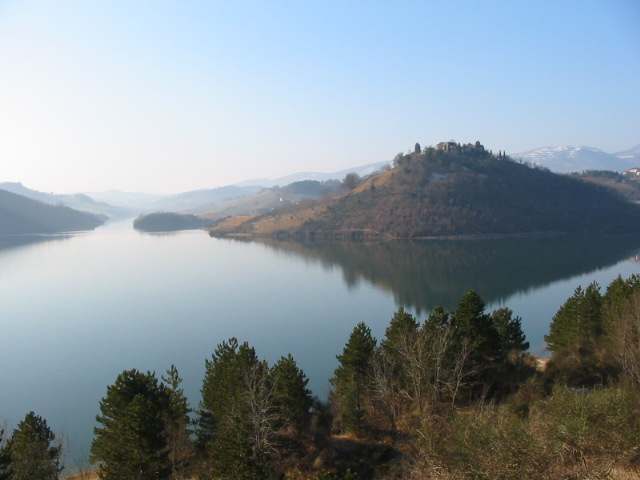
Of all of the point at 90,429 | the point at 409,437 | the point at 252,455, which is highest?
the point at 252,455

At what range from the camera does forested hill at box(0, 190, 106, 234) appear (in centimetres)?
16346

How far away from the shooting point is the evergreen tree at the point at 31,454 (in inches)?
508

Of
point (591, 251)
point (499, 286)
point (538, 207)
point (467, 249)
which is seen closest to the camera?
point (499, 286)

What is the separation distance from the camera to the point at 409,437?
1670cm

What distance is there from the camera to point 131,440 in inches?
546

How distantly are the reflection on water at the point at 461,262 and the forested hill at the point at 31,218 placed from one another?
10923cm

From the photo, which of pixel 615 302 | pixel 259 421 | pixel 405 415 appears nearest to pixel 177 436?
pixel 259 421

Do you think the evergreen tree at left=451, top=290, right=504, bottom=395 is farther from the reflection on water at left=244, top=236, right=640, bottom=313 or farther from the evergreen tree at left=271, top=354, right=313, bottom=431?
the reflection on water at left=244, top=236, right=640, bottom=313

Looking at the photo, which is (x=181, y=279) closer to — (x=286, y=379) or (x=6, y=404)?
(x=6, y=404)

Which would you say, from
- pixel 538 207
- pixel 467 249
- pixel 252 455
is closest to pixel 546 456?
pixel 252 455

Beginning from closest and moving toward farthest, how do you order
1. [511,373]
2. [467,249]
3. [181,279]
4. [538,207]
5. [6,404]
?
[511,373] < [6,404] < [181,279] < [467,249] < [538,207]

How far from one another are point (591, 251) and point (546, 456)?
87.3 m

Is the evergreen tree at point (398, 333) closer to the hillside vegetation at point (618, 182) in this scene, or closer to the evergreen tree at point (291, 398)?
the evergreen tree at point (291, 398)

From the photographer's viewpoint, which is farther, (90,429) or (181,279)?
(181,279)
